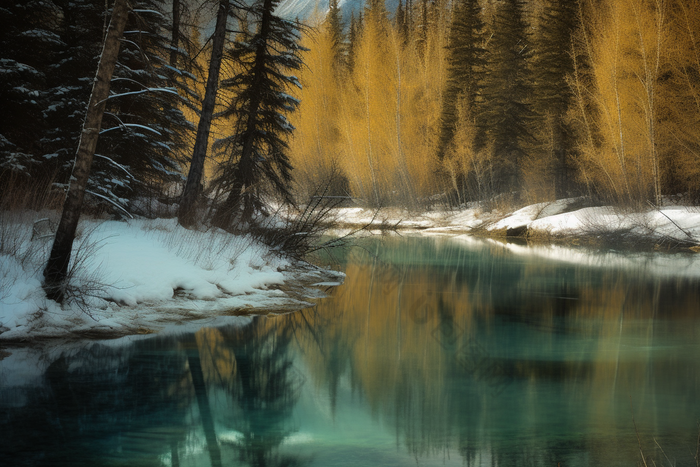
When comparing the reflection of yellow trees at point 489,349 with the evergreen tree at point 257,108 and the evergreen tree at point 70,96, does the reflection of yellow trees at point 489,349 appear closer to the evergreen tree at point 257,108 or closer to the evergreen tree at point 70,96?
the evergreen tree at point 257,108

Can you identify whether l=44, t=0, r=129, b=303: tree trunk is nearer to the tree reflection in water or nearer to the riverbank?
the tree reflection in water

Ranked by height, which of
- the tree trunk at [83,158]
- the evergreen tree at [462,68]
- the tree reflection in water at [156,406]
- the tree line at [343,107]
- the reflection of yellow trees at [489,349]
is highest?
the evergreen tree at [462,68]

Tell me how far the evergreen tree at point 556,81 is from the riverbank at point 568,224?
3.33 meters

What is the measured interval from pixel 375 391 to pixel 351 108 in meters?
31.7

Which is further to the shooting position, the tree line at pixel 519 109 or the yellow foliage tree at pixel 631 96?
the tree line at pixel 519 109

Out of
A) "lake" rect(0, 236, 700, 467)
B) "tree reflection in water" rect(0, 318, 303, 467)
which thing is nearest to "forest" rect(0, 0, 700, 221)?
"tree reflection in water" rect(0, 318, 303, 467)

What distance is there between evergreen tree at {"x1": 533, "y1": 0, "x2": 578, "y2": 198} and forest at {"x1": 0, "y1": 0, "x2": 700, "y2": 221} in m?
0.08

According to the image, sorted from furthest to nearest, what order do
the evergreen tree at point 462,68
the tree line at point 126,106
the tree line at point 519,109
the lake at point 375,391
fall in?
the evergreen tree at point 462,68 → the tree line at point 519,109 → the tree line at point 126,106 → the lake at point 375,391

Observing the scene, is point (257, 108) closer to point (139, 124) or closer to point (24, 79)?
point (139, 124)

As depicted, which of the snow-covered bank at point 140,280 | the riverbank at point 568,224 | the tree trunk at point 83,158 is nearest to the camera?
the snow-covered bank at point 140,280

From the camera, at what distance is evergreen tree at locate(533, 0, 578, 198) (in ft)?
97.4

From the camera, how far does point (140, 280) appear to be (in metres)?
9.20

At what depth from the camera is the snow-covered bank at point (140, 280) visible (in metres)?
7.43

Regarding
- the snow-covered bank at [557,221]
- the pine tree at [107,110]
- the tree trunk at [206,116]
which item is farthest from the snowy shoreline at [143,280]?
the snow-covered bank at [557,221]
